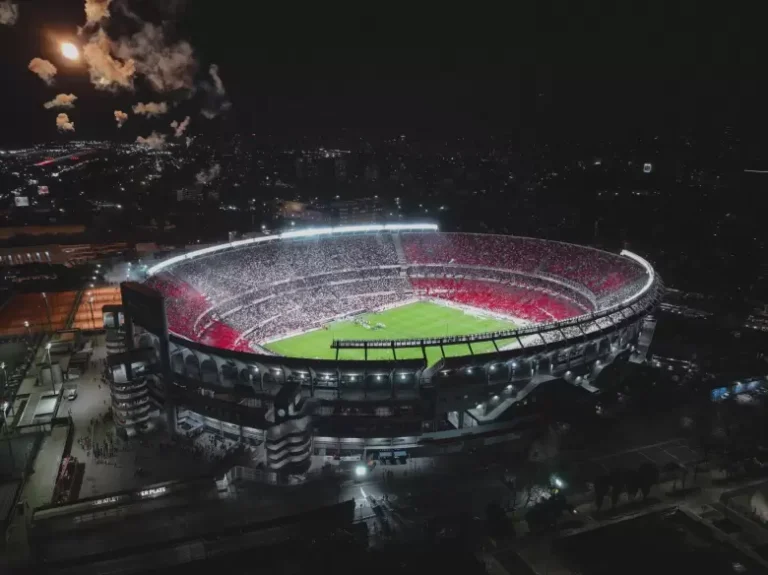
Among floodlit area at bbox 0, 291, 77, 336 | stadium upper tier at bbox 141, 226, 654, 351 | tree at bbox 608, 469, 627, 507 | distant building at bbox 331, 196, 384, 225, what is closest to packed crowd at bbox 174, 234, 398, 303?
stadium upper tier at bbox 141, 226, 654, 351

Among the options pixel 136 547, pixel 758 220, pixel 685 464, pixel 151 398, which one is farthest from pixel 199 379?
pixel 758 220

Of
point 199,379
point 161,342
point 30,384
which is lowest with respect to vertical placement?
point 30,384

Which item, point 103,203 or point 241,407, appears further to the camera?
point 103,203

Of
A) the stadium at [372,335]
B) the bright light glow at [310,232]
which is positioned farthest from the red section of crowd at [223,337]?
the bright light glow at [310,232]

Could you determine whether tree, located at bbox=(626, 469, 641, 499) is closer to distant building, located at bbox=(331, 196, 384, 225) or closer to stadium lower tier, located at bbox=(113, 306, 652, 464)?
stadium lower tier, located at bbox=(113, 306, 652, 464)

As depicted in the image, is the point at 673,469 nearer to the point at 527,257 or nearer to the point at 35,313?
the point at 527,257

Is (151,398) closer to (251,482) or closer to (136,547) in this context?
(251,482)

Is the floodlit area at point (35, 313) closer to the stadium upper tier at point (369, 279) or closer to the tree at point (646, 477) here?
the stadium upper tier at point (369, 279)
